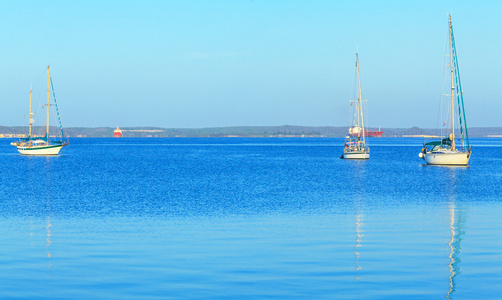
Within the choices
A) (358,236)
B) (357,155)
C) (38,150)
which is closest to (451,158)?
(357,155)

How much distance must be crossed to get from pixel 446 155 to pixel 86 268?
7723 centimetres

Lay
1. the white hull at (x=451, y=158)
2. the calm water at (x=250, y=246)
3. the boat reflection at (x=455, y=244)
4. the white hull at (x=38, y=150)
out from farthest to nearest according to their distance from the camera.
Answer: the white hull at (x=38, y=150)
the white hull at (x=451, y=158)
the boat reflection at (x=455, y=244)
the calm water at (x=250, y=246)

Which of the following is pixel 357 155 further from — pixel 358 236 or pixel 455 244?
pixel 455 244

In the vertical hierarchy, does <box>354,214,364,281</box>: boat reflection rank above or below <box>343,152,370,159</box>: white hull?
above

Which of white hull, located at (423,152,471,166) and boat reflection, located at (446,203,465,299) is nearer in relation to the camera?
boat reflection, located at (446,203,465,299)

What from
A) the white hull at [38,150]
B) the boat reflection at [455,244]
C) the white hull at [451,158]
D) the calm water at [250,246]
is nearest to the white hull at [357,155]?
the white hull at [451,158]

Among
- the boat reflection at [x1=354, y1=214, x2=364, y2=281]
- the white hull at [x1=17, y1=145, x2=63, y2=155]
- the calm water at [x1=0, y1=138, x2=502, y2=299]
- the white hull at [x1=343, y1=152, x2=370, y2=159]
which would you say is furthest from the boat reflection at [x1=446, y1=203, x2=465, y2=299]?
the white hull at [x1=17, y1=145, x2=63, y2=155]

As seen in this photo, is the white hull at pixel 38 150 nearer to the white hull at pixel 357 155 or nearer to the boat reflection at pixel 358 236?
the white hull at pixel 357 155

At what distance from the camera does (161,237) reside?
27547mm

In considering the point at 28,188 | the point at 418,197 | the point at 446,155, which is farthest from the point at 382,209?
the point at 446,155

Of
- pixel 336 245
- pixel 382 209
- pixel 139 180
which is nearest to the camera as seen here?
pixel 336 245

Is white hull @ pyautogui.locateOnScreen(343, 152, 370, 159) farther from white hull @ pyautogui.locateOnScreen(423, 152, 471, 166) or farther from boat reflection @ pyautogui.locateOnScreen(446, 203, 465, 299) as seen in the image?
boat reflection @ pyautogui.locateOnScreen(446, 203, 465, 299)

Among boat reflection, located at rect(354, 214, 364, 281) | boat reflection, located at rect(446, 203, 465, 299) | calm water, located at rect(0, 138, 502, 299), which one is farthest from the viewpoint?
boat reflection, located at rect(354, 214, 364, 281)

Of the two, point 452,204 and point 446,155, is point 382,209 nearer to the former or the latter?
point 452,204
